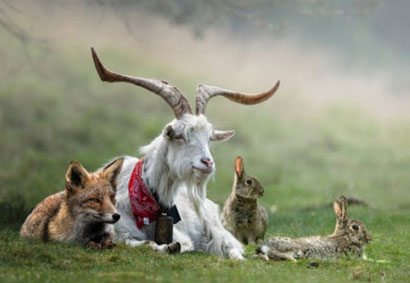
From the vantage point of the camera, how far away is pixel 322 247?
803 cm

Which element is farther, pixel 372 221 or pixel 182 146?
pixel 372 221

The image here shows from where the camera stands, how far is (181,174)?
7609 millimetres

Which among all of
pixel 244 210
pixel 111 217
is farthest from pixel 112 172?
pixel 244 210

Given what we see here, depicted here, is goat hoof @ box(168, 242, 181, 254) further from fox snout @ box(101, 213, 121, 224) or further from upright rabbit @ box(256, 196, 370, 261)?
upright rabbit @ box(256, 196, 370, 261)

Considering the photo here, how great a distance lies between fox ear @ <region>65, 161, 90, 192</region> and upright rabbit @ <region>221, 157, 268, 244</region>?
2432 millimetres

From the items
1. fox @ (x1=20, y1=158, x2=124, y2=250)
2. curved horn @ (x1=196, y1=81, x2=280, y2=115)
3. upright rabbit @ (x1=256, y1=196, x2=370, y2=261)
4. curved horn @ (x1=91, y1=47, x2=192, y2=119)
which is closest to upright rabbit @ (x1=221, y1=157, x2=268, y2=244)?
curved horn @ (x1=196, y1=81, x2=280, y2=115)

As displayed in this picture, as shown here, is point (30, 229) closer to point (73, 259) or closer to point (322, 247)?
point (73, 259)

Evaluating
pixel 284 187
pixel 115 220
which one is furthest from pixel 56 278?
pixel 284 187

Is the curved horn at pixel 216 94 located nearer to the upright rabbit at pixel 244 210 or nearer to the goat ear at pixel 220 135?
the goat ear at pixel 220 135

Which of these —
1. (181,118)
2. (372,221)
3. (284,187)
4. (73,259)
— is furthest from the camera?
(284,187)

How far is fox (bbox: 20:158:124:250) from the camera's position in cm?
722

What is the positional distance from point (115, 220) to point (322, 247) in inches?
98.6

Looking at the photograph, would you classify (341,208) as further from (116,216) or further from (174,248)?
(116,216)

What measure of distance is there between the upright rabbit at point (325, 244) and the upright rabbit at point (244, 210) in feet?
3.84
